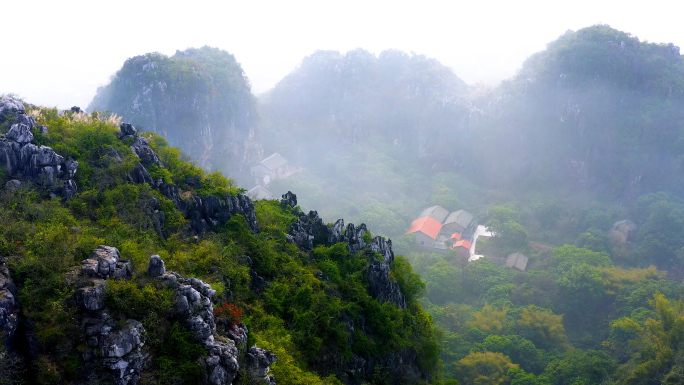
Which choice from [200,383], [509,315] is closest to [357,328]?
[200,383]

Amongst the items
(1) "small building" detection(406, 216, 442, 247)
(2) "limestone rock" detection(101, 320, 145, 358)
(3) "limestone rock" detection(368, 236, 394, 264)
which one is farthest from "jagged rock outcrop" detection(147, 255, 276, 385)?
(1) "small building" detection(406, 216, 442, 247)

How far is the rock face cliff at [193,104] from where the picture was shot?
6462 cm

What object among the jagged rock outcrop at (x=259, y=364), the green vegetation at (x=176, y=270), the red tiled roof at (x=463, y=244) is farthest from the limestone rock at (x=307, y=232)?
the red tiled roof at (x=463, y=244)

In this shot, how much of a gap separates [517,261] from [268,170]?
129ft

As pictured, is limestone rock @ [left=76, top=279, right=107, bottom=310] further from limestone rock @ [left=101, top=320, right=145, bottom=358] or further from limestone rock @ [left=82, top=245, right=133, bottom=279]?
limestone rock @ [left=101, top=320, right=145, bottom=358]

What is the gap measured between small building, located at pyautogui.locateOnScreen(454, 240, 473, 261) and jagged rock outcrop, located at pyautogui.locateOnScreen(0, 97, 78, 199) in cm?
4299

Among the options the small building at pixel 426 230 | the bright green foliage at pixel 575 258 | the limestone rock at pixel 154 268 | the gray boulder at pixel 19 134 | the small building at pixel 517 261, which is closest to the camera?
the limestone rock at pixel 154 268

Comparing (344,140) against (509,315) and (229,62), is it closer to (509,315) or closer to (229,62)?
(229,62)

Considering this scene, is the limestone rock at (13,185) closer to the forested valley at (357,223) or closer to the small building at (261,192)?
the forested valley at (357,223)

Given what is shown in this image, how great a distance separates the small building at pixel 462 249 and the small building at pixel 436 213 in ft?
20.9

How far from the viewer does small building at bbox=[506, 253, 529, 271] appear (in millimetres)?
50500

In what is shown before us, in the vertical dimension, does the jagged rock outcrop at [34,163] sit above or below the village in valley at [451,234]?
above

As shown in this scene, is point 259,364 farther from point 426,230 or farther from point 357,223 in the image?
point 426,230

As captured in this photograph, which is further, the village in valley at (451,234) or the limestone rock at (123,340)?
the village in valley at (451,234)
